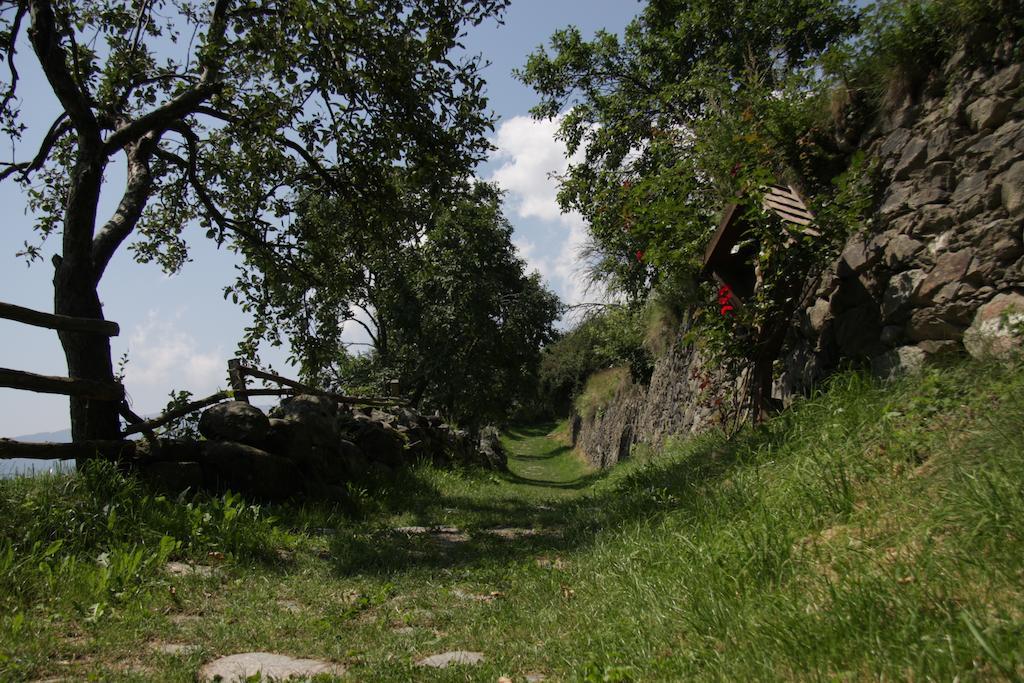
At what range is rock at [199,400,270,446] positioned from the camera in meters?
7.37

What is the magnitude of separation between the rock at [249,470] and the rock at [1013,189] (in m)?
7.67

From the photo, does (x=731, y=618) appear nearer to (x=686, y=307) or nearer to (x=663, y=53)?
(x=686, y=307)

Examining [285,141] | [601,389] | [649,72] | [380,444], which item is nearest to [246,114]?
[285,141]

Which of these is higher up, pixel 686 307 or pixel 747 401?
pixel 686 307

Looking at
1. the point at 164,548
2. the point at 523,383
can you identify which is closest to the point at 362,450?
the point at 164,548

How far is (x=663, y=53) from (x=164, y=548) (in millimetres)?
17345

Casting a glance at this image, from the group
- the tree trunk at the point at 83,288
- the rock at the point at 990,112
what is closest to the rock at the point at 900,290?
the rock at the point at 990,112

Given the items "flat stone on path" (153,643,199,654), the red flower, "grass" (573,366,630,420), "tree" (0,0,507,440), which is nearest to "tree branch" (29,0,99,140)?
"tree" (0,0,507,440)

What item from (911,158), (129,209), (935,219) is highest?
(129,209)

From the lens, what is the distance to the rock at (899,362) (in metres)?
5.30

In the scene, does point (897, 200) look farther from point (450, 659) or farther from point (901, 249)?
point (450, 659)

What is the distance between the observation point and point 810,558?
3.18 m

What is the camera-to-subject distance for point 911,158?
20.0 feet

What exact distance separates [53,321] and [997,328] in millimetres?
7938
